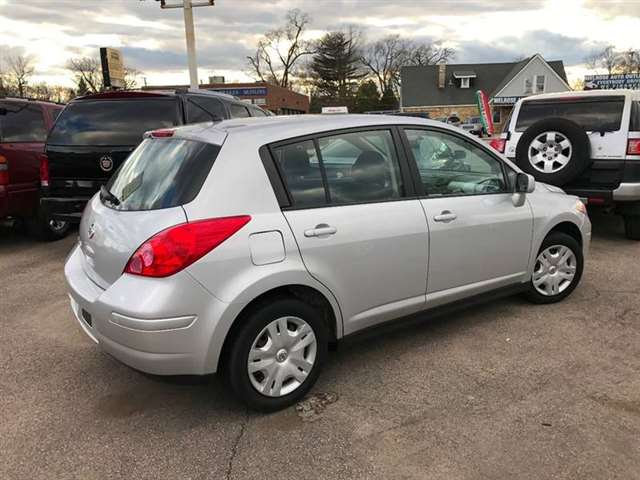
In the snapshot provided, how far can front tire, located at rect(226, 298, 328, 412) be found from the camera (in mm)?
2793

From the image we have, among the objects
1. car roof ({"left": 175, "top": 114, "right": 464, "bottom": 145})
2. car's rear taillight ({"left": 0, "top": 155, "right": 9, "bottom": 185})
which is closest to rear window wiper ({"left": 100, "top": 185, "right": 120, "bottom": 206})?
car roof ({"left": 175, "top": 114, "right": 464, "bottom": 145})

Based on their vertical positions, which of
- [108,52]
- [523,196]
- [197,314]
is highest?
[108,52]

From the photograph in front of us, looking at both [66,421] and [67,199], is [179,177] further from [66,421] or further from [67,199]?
[67,199]

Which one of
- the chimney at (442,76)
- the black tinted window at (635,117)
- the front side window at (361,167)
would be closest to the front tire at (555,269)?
the front side window at (361,167)

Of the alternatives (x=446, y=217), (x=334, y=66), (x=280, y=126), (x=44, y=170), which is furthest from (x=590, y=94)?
(x=334, y=66)

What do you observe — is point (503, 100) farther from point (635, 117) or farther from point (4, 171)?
point (4, 171)

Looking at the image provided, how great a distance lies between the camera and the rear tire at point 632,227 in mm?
6743

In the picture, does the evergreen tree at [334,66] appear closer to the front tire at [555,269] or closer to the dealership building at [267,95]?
the dealership building at [267,95]

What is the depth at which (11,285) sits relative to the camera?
5.45m

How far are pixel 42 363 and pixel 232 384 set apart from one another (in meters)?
1.72

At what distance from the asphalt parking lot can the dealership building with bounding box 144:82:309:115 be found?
22.5 meters

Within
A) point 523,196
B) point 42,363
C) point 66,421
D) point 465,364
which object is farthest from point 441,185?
point 42,363

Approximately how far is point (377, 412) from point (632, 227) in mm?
5461

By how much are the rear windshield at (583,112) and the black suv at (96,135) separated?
448 centimetres
